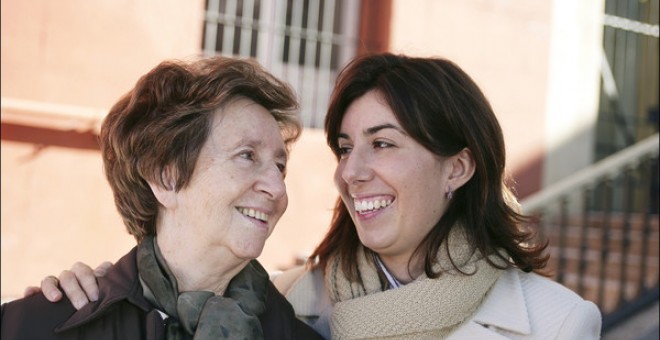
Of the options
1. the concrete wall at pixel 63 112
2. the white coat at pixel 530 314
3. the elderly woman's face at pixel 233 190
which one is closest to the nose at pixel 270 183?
the elderly woman's face at pixel 233 190

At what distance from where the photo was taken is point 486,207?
9.48ft

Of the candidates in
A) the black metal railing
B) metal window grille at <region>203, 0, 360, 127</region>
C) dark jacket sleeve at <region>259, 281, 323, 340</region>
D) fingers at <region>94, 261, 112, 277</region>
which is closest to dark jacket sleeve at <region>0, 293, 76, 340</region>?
fingers at <region>94, 261, 112, 277</region>

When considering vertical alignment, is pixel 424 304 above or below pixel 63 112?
below

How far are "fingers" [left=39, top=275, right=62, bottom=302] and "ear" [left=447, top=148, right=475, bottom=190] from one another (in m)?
1.31

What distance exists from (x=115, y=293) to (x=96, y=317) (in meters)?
0.09

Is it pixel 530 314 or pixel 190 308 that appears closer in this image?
pixel 190 308

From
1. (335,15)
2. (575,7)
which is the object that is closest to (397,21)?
(335,15)

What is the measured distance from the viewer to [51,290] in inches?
92.9

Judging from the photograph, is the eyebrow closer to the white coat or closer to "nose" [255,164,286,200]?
"nose" [255,164,286,200]

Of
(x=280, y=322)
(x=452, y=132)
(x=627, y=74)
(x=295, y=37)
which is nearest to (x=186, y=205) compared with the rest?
(x=280, y=322)

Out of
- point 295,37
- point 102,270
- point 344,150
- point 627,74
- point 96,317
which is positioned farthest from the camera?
point 627,74

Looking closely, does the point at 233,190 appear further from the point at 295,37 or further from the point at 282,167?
the point at 295,37

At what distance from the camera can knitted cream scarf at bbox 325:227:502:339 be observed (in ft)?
8.82

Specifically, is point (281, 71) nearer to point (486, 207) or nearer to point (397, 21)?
point (397, 21)
